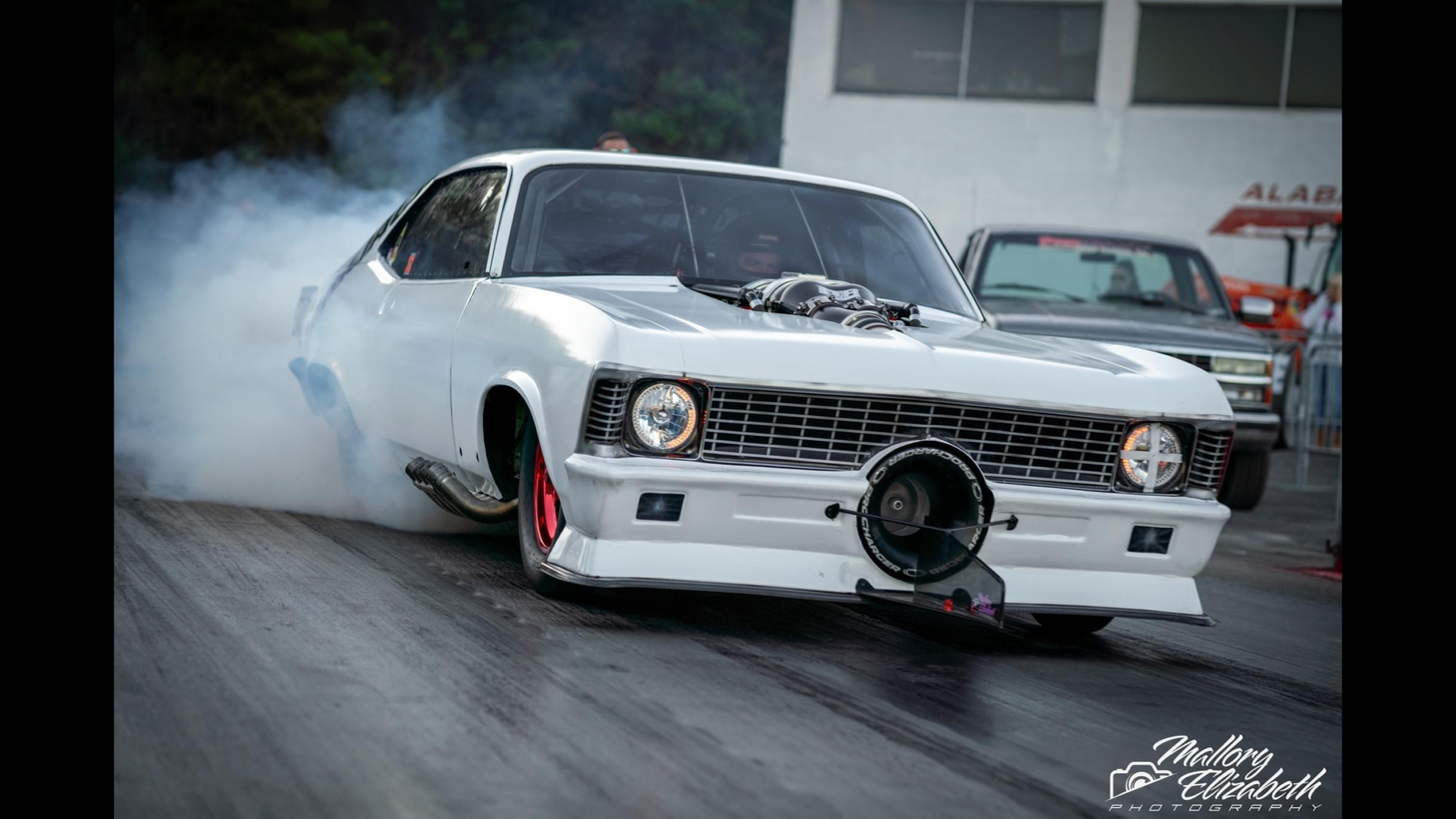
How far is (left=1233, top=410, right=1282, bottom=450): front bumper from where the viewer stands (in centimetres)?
968

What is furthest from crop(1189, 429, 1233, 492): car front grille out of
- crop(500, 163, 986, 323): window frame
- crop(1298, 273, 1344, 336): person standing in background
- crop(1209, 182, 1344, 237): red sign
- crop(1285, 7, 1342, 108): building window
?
crop(1285, 7, 1342, 108): building window

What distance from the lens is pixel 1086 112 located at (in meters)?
23.7

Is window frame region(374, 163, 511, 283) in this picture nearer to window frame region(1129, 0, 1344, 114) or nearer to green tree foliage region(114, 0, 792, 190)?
window frame region(1129, 0, 1344, 114)

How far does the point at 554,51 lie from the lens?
1182 inches

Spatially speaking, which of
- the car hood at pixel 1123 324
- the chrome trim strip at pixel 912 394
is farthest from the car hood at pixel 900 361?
the car hood at pixel 1123 324

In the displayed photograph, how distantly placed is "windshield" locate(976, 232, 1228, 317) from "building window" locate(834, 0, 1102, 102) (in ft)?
44.6

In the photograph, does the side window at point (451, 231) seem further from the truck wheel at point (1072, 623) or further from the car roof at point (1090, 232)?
the car roof at point (1090, 232)

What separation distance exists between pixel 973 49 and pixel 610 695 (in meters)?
21.6

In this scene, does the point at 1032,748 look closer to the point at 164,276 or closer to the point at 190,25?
the point at 164,276

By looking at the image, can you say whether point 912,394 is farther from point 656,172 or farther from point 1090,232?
point 1090,232
